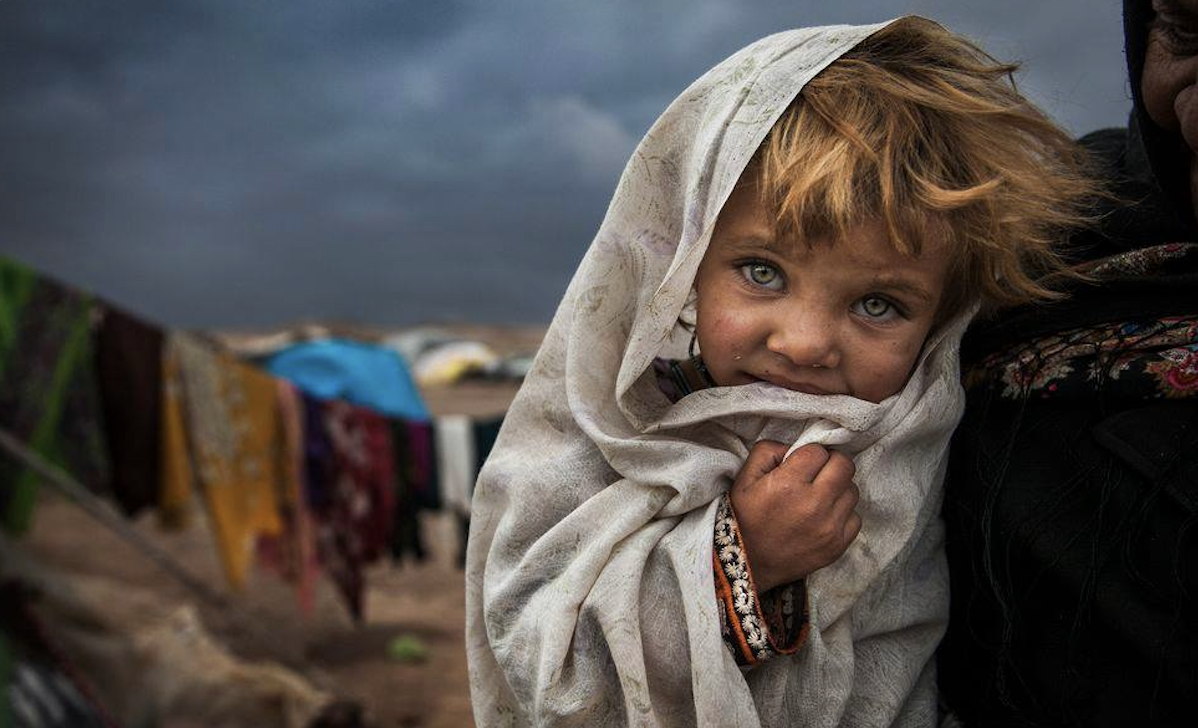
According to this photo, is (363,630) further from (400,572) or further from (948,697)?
(948,697)

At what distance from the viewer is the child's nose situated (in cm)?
141

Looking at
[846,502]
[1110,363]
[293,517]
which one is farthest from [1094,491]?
[293,517]

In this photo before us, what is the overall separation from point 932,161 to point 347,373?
6141mm

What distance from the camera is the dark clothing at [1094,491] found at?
1376mm

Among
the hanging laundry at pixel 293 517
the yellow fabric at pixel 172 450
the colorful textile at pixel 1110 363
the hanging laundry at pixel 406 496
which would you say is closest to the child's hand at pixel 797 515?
the colorful textile at pixel 1110 363

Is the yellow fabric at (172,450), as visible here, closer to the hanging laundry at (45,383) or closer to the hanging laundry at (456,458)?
the hanging laundry at (45,383)

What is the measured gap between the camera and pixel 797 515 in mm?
1379

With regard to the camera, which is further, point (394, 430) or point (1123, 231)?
point (394, 430)

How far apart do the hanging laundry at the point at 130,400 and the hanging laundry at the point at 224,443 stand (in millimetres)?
53

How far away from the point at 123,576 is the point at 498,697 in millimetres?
7804

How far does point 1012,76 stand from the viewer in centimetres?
160

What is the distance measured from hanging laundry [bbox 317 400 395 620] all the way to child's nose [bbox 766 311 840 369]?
424 cm

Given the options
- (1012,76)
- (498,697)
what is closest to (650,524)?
(498,697)

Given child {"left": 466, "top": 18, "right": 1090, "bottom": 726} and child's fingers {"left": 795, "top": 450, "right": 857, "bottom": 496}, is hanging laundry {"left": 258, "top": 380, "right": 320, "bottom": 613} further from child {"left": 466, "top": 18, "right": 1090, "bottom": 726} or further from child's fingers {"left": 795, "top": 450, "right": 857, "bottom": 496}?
child's fingers {"left": 795, "top": 450, "right": 857, "bottom": 496}
